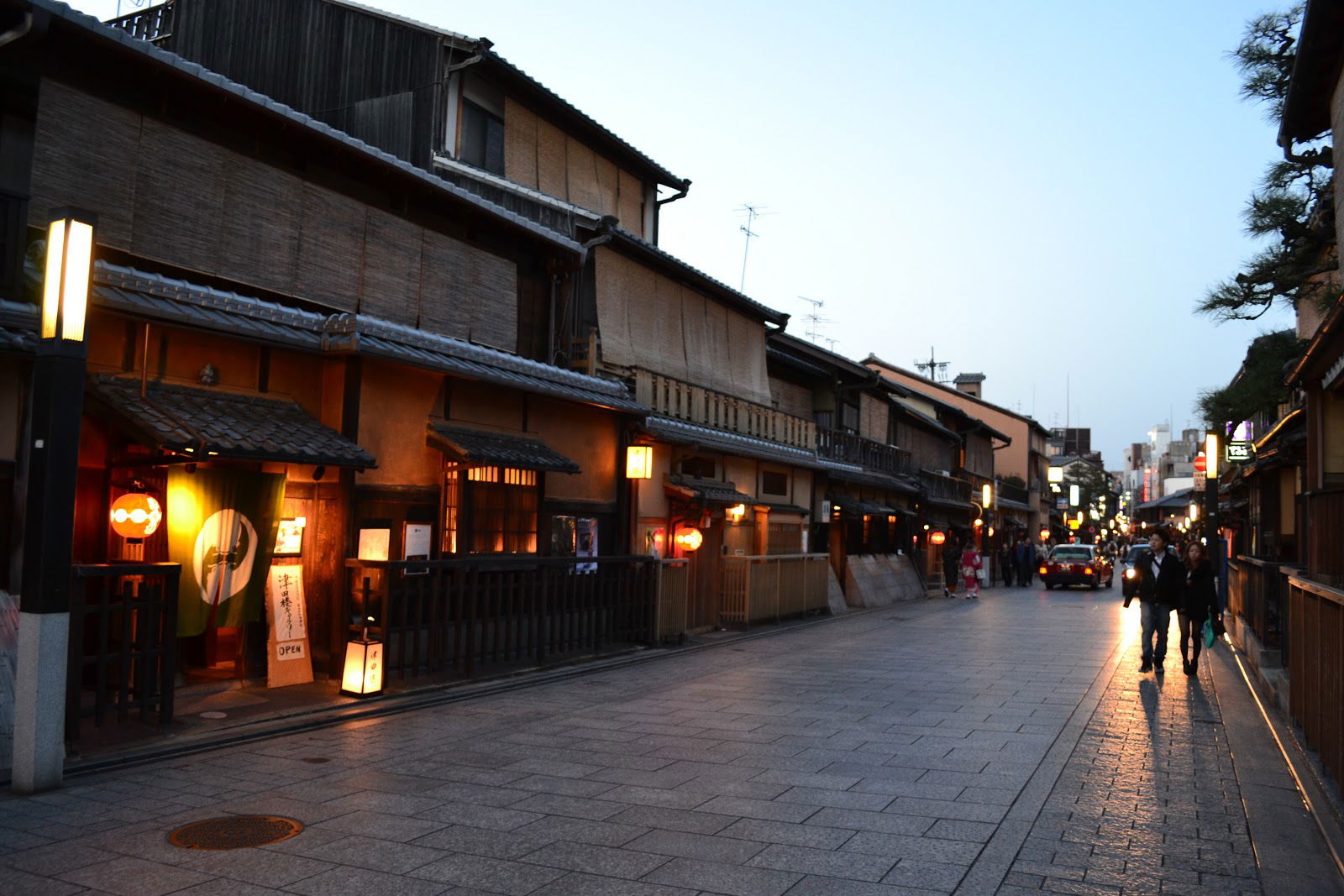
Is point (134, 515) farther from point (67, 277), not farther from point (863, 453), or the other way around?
point (863, 453)

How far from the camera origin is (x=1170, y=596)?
14070 millimetres

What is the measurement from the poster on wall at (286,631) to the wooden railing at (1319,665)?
1015 centimetres

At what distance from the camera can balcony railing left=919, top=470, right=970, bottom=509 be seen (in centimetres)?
3938

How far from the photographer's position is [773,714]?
1074 cm

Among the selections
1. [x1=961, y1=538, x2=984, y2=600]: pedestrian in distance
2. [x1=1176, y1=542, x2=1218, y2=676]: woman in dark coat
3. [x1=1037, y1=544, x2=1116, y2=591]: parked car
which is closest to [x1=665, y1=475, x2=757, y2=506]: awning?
[x1=1176, y1=542, x2=1218, y2=676]: woman in dark coat

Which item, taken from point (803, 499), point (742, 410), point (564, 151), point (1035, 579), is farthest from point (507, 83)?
point (1035, 579)

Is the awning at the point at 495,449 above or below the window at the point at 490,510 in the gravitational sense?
above

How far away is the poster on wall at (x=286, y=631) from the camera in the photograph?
36.3 feet

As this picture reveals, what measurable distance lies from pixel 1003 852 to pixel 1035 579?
46433mm

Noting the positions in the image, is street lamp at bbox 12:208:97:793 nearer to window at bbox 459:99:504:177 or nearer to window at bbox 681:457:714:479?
window at bbox 459:99:504:177

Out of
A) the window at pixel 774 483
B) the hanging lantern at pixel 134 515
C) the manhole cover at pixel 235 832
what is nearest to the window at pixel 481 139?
the window at pixel 774 483

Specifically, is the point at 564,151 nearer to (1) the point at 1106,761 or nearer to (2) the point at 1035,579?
(1) the point at 1106,761

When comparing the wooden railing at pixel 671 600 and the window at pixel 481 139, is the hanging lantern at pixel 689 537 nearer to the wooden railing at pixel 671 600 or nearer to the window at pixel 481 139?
the wooden railing at pixel 671 600

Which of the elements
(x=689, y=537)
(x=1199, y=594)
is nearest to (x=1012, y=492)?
(x=689, y=537)
